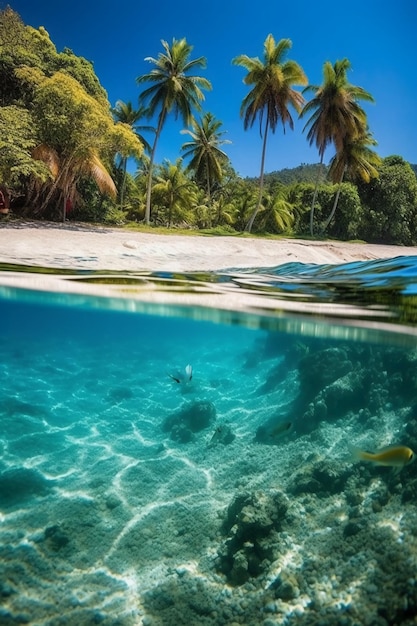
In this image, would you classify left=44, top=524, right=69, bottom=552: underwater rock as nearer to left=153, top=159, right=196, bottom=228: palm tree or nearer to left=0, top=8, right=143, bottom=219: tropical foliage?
left=0, top=8, right=143, bottom=219: tropical foliage

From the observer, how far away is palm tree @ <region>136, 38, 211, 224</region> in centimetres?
3028

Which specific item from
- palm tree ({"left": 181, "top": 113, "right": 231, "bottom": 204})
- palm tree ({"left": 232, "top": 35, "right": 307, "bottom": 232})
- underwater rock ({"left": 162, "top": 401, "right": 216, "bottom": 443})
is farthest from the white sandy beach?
palm tree ({"left": 181, "top": 113, "right": 231, "bottom": 204})

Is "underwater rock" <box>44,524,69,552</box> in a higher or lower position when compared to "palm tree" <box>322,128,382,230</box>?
lower

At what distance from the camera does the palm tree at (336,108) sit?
3062 centimetres

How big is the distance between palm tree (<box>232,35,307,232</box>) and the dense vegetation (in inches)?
2.9

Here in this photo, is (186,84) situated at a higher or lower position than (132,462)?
higher

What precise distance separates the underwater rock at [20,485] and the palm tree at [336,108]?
30.1m

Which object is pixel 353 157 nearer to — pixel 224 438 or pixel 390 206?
pixel 390 206

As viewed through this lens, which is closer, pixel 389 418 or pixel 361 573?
pixel 361 573

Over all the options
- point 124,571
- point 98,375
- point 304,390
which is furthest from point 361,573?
point 98,375

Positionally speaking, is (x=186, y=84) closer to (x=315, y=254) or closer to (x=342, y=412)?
(x=315, y=254)

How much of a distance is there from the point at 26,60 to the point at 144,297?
20818 mm

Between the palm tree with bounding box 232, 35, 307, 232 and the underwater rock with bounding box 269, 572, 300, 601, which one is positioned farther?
the palm tree with bounding box 232, 35, 307, 232

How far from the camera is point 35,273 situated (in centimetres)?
841
